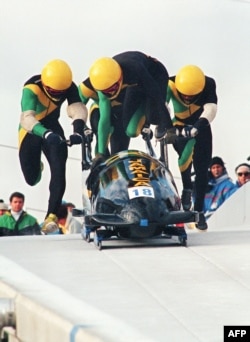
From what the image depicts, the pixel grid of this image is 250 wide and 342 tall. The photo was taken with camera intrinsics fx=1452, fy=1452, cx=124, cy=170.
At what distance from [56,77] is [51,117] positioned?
13.8 inches

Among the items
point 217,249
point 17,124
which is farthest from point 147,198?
point 17,124

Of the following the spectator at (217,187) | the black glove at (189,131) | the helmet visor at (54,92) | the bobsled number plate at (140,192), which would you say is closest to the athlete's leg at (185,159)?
the spectator at (217,187)

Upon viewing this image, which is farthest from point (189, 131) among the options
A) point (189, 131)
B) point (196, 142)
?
point (196, 142)

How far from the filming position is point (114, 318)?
5785mm

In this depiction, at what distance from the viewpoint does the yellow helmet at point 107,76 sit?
10312mm

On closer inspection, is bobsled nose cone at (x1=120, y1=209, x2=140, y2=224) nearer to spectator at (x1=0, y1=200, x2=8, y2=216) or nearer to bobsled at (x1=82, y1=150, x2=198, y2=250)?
bobsled at (x1=82, y1=150, x2=198, y2=250)

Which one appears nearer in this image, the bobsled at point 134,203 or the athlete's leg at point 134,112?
the bobsled at point 134,203

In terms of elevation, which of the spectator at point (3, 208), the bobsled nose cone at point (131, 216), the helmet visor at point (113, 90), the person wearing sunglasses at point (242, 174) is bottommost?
the spectator at point (3, 208)

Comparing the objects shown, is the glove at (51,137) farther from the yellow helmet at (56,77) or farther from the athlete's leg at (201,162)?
the athlete's leg at (201,162)

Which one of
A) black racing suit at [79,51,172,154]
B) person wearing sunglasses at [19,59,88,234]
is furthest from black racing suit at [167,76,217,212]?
person wearing sunglasses at [19,59,88,234]

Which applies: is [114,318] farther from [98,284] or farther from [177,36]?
[177,36]

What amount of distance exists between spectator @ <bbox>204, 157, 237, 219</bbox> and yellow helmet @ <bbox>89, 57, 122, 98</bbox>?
1.28 metres

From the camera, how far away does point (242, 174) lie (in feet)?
37.4

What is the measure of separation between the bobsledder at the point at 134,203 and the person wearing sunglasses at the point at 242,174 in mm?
2374
